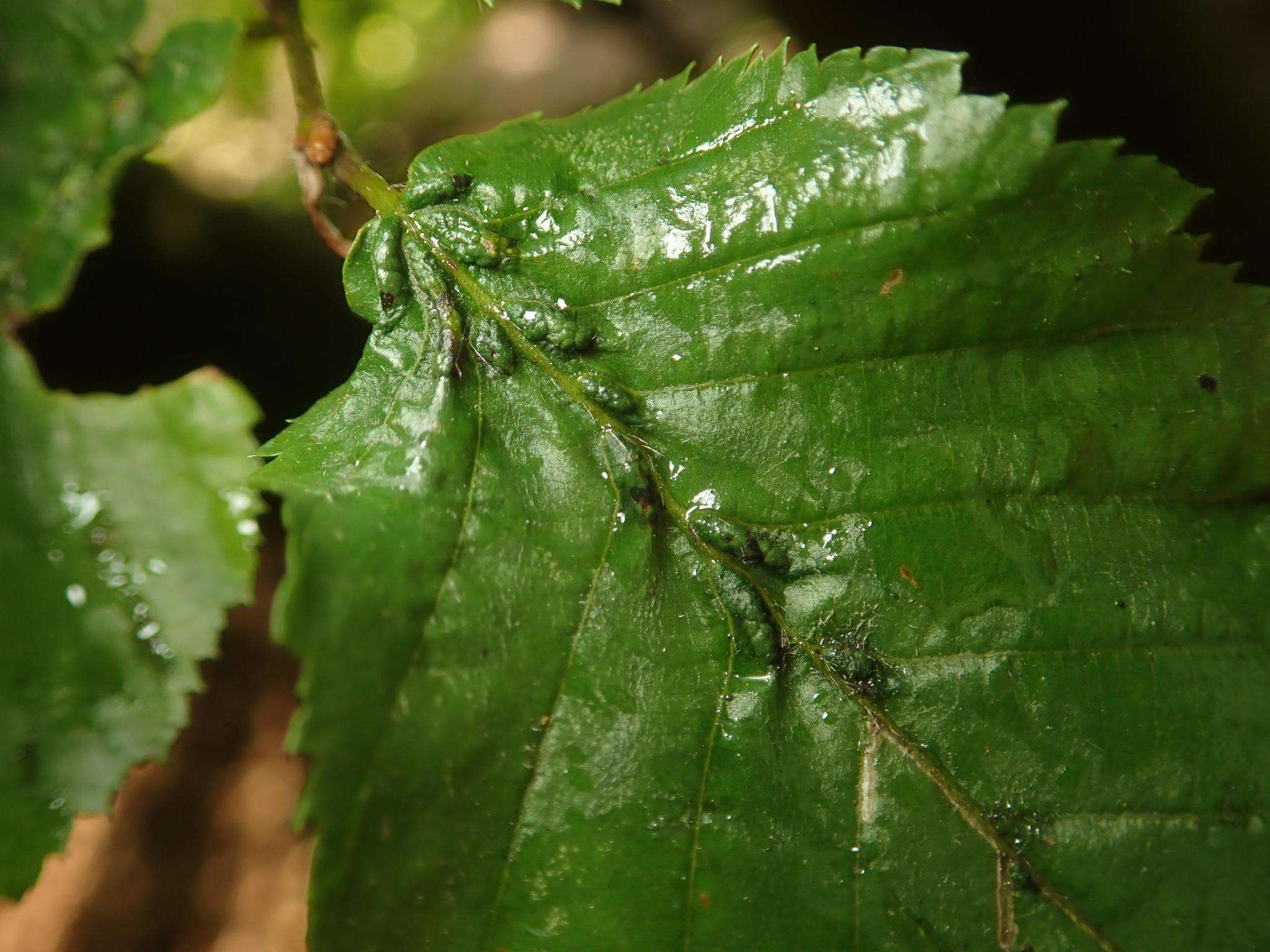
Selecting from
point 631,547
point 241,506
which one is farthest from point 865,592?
point 241,506

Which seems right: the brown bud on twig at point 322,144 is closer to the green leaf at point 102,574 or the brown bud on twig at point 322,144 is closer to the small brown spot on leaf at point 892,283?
the green leaf at point 102,574

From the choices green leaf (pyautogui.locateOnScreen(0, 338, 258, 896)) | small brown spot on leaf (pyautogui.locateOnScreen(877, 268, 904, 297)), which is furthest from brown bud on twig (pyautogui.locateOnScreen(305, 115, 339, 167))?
small brown spot on leaf (pyautogui.locateOnScreen(877, 268, 904, 297))

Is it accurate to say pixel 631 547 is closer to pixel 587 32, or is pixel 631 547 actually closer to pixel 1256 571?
pixel 1256 571

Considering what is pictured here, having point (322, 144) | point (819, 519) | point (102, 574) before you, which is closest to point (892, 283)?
point (819, 519)

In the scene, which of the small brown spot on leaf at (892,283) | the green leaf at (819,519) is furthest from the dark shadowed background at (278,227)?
the small brown spot on leaf at (892,283)

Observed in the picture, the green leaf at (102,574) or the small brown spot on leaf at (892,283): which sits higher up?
the small brown spot on leaf at (892,283)

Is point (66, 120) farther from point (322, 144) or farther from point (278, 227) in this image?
point (278, 227)

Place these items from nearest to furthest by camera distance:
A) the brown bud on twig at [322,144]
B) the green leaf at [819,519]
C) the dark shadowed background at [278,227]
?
the green leaf at [819,519] < the brown bud on twig at [322,144] < the dark shadowed background at [278,227]
